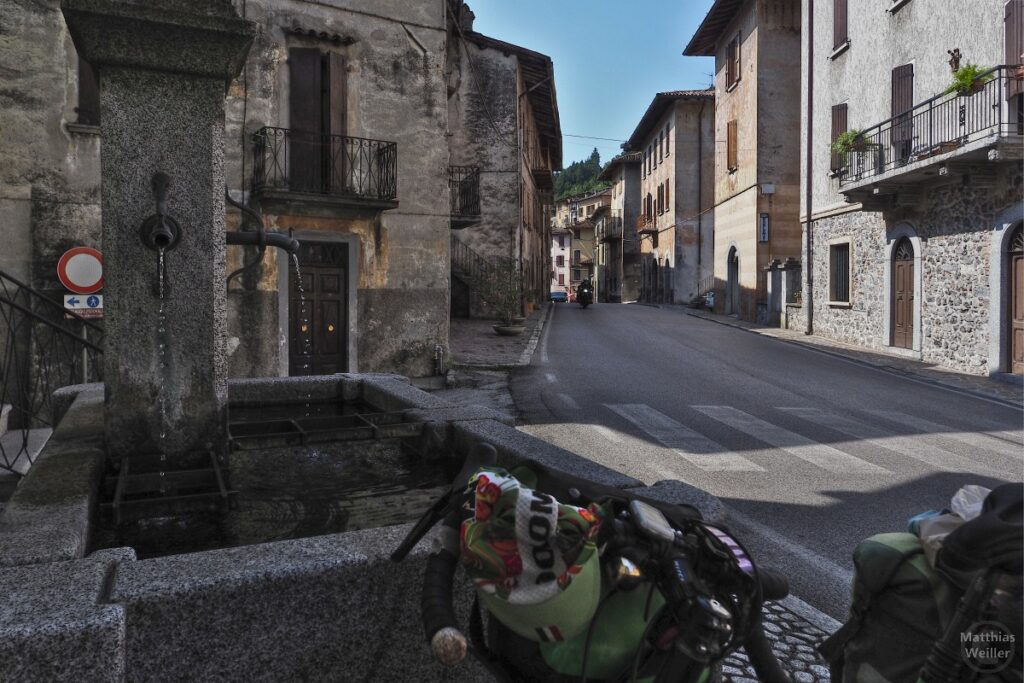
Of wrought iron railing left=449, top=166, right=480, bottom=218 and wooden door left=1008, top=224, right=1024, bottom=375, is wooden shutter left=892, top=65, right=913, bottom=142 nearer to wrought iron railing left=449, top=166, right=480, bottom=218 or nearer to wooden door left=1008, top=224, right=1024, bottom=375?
wooden door left=1008, top=224, right=1024, bottom=375

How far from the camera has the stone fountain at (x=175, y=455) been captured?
1.98 meters

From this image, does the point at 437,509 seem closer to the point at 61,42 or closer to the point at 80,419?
the point at 80,419

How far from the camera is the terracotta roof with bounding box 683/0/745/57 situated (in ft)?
97.1

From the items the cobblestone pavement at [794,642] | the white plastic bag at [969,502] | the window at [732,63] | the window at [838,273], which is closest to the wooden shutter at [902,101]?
the window at [838,273]

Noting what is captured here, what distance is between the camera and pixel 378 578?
223cm

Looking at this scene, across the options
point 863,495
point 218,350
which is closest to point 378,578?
point 218,350

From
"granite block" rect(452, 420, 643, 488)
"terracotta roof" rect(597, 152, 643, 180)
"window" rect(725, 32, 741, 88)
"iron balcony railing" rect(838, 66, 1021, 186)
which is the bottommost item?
"granite block" rect(452, 420, 643, 488)

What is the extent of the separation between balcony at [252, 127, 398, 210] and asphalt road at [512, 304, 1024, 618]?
4.54m

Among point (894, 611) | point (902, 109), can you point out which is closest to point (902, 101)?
point (902, 109)

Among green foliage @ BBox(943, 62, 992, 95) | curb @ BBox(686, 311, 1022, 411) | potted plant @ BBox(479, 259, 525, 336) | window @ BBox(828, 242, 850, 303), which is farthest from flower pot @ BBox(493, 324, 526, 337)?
green foliage @ BBox(943, 62, 992, 95)

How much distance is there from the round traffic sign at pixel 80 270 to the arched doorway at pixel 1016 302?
15.1 meters

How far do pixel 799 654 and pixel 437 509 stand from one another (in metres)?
2.22

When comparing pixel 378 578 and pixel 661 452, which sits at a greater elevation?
pixel 378 578

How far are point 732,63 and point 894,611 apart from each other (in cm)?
3221
